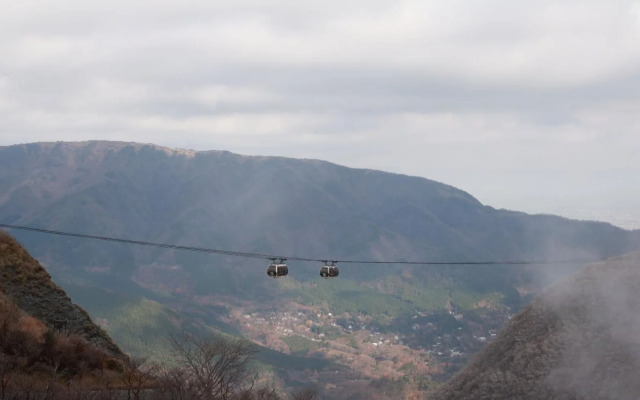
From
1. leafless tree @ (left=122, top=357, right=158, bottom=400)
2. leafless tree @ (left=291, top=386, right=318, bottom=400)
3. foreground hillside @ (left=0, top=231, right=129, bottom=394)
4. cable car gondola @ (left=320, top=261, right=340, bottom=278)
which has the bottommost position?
leafless tree @ (left=291, top=386, right=318, bottom=400)

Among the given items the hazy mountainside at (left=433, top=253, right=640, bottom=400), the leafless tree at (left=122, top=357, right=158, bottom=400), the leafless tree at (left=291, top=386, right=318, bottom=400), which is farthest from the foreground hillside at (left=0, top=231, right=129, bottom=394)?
the hazy mountainside at (left=433, top=253, right=640, bottom=400)

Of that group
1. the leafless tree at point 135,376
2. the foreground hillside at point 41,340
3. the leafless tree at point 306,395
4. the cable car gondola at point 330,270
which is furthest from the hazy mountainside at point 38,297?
the cable car gondola at point 330,270

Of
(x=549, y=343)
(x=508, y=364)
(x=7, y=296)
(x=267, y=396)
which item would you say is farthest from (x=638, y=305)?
(x=7, y=296)

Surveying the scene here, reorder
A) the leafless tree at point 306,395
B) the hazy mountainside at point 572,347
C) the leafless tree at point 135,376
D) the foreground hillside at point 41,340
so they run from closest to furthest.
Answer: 1. the foreground hillside at point 41,340
2. the leafless tree at point 135,376
3. the leafless tree at point 306,395
4. the hazy mountainside at point 572,347

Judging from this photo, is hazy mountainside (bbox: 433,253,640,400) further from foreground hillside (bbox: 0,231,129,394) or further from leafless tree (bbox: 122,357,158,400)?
foreground hillside (bbox: 0,231,129,394)

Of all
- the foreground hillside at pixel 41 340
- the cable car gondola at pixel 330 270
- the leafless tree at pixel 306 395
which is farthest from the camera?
the leafless tree at pixel 306 395

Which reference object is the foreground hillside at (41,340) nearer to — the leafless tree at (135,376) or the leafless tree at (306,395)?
the leafless tree at (135,376)
